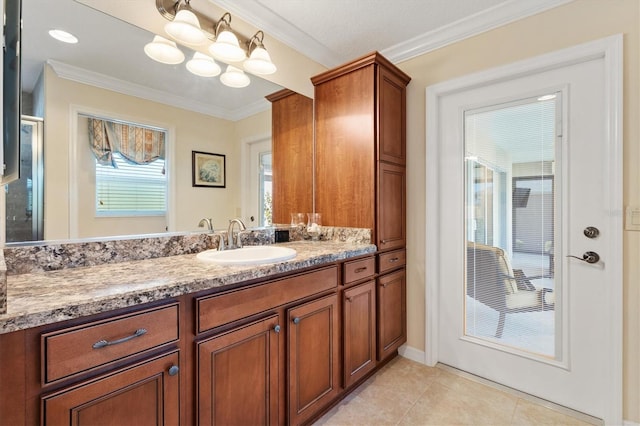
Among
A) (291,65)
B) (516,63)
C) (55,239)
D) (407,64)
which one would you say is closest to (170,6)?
(291,65)

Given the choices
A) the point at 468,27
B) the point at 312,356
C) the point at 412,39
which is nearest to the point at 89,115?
the point at 312,356

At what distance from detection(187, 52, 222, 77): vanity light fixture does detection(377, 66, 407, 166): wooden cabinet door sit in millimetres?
1074

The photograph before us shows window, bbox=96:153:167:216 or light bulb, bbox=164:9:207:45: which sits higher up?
light bulb, bbox=164:9:207:45

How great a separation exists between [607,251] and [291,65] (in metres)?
2.28

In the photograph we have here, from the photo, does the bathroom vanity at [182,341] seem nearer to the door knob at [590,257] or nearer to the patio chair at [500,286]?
the patio chair at [500,286]

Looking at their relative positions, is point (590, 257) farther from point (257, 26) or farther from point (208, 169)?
point (257, 26)

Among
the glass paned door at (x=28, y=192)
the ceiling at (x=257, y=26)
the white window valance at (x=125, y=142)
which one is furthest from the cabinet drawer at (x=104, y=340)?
the ceiling at (x=257, y=26)

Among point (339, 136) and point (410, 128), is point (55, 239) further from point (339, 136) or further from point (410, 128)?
Result: point (410, 128)

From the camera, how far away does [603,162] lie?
156cm

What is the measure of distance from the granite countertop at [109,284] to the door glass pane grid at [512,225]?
4.20ft

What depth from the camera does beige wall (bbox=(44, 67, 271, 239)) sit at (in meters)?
1.27

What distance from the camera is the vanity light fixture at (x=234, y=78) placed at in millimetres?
1857

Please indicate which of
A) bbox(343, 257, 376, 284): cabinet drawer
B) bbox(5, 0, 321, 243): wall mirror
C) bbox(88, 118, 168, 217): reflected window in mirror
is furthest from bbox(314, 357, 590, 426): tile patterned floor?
bbox(88, 118, 168, 217): reflected window in mirror

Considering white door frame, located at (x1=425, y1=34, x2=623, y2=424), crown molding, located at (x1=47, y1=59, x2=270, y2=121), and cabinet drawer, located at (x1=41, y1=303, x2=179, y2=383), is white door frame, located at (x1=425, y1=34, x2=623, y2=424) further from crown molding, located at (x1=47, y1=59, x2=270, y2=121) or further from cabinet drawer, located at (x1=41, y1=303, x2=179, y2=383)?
cabinet drawer, located at (x1=41, y1=303, x2=179, y2=383)
